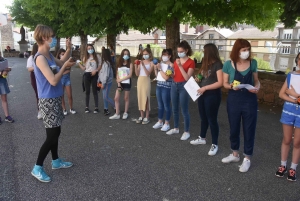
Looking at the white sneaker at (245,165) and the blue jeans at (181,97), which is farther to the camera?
Result: the blue jeans at (181,97)

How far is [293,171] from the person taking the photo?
3.43 m

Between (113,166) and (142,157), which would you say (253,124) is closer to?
(142,157)

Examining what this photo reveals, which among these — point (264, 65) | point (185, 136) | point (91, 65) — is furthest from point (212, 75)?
point (264, 65)

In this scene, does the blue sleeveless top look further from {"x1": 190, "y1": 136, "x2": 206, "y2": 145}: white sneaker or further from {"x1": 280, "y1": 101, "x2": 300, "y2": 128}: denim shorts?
{"x1": 280, "y1": 101, "x2": 300, "y2": 128}: denim shorts

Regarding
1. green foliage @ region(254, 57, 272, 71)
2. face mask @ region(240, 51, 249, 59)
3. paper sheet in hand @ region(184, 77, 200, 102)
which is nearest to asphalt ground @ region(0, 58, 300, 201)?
paper sheet in hand @ region(184, 77, 200, 102)

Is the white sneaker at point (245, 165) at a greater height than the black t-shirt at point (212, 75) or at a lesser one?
lesser

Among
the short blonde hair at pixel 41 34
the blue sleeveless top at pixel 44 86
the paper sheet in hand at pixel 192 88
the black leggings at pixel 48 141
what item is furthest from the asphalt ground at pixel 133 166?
the short blonde hair at pixel 41 34

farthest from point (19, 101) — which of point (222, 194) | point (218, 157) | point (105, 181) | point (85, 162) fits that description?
point (222, 194)

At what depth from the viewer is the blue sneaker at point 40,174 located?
3369mm

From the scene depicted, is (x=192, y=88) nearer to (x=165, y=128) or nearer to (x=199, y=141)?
(x=199, y=141)

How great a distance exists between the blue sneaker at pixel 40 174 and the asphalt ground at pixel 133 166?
7cm

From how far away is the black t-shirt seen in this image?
156 inches

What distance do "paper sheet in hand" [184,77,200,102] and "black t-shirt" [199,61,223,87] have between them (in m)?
0.15

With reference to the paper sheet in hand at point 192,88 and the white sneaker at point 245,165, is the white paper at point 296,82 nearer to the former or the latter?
the white sneaker at point 245,165
